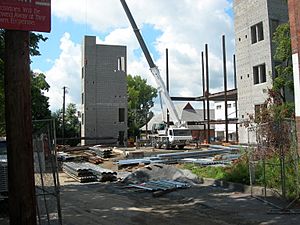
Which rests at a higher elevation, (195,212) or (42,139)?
(42,139)

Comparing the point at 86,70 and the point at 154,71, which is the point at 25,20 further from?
the point at 86,70

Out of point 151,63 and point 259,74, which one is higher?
point 151,63

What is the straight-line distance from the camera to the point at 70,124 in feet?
243

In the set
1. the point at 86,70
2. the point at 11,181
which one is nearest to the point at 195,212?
the point at 11,181

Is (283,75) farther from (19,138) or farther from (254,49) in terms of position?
(19,138)

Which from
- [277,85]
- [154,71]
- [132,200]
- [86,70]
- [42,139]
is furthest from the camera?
[86,70]

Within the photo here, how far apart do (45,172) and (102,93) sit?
46.9 metres

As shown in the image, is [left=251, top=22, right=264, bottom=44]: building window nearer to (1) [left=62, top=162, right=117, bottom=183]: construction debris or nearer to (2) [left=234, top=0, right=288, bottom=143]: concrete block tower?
(2) [left=234, top=0, right=288, bottom=143]: concrete block tower

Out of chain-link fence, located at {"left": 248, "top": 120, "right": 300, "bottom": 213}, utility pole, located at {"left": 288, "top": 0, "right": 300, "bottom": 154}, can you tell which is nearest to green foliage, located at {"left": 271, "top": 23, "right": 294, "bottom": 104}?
utility pole, located at {"left": 288, "top": 0, "right": 300, "bottom": 154}

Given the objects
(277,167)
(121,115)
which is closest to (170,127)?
(121,115)

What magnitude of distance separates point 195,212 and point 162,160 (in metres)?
14.5

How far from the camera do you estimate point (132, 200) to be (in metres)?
13.5

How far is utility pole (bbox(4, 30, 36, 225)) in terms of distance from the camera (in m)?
4.97

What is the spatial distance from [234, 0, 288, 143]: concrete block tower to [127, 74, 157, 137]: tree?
5896 cm
